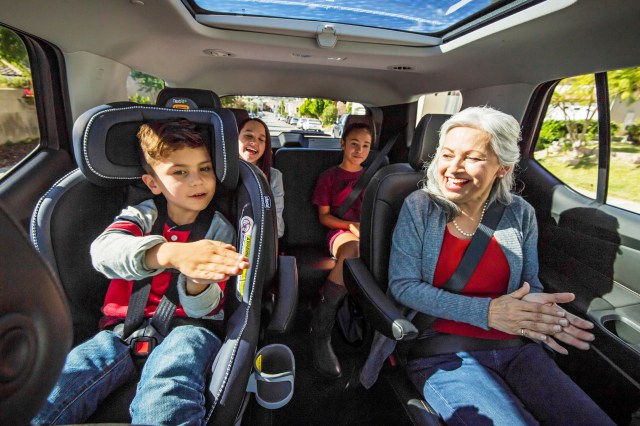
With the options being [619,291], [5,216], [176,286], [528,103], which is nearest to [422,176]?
[619,291]

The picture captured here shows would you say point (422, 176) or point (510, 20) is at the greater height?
point (510, 20)

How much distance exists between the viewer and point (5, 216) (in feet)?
1.17

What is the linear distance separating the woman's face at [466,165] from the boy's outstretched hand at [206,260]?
0.97 m

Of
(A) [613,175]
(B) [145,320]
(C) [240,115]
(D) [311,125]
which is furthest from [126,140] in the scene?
(D) [311,125]

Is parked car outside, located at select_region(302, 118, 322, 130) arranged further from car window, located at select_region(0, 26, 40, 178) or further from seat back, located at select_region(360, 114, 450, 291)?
seat back, located at select_region(360, 114, 450, 291)

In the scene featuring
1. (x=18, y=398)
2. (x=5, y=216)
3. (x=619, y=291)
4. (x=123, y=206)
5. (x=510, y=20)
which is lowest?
(x=619, y=291)

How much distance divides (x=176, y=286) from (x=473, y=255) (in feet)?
4.15

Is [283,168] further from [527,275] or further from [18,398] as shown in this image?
[18,398]

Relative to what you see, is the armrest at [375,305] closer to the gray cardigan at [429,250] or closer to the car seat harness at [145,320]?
the gray cardigan at [429,250]

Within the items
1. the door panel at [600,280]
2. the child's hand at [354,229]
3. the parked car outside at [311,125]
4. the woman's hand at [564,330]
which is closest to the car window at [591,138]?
the door panel at [600,280]

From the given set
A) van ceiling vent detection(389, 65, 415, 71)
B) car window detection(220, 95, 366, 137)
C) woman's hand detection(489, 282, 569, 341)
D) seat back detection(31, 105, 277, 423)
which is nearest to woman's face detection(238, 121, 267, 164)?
car window detection(220, 95, 366, 137)

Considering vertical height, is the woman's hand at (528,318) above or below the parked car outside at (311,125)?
below

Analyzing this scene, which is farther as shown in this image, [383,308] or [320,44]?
[320,44]

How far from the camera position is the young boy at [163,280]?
0.94 metres
